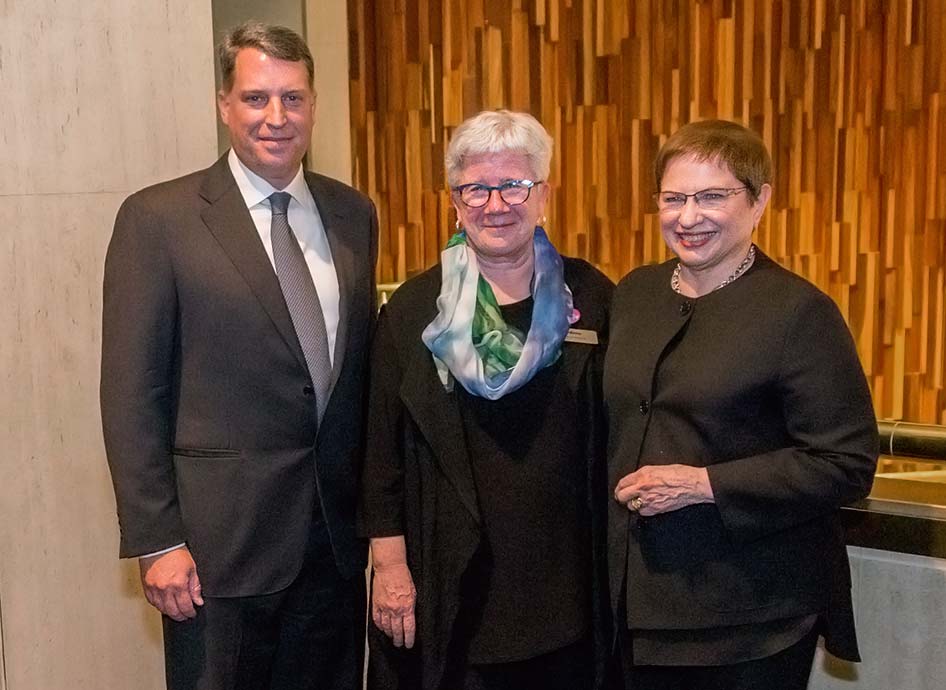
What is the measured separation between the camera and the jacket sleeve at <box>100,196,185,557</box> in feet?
6.66

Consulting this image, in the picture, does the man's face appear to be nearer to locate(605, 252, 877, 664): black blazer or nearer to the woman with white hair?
the woman with white hair

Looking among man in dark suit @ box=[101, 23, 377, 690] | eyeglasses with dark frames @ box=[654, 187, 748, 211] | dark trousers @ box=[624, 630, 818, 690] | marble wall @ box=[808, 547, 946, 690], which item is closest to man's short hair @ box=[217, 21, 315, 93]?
man in dark suit @ box=[101, 23, 377, 690]

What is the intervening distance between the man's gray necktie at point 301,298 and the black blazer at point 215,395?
0.08 ft

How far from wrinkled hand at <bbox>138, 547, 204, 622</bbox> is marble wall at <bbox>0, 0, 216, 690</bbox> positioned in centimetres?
65

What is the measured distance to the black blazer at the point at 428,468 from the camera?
2051 mm

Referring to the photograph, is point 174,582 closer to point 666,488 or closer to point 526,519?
point 526,519

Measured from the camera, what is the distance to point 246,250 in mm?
2105

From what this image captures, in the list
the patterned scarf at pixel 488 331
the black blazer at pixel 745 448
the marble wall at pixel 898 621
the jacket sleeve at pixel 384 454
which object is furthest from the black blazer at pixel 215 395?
the marble wall at pixel 898 621

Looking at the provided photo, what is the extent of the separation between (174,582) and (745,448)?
1.02 metres

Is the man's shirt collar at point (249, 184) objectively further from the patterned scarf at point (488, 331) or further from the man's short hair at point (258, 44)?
the patterned scarf at point (488, 331)

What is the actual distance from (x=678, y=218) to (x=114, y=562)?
5.42 feet

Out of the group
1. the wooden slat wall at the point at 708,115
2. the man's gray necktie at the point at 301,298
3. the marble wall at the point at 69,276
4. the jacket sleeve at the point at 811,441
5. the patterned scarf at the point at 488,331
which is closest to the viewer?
the jacket sleeve at the point at 811,441

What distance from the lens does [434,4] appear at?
4.55m

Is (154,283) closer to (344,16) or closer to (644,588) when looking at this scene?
(644,588)
